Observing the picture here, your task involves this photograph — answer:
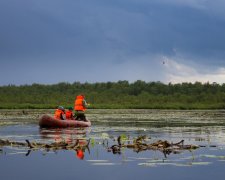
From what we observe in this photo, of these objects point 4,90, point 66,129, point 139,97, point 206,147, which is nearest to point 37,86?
point 4,90

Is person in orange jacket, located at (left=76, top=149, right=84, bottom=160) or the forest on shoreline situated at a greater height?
the forest on shoreline

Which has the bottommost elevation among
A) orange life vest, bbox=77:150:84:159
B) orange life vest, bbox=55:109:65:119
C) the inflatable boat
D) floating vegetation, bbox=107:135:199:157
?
orange life vest, bbox=77:150:84:159

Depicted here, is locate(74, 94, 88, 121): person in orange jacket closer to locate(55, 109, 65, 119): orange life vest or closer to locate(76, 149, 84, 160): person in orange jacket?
locate(55, 109, 65, 119): orange life vest

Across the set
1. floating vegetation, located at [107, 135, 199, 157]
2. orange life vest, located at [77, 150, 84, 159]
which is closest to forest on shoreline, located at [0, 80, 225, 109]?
floating vegetation, located at [107, 135, 199, 157]

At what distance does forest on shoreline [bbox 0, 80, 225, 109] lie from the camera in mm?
83125

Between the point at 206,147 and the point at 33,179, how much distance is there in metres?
8.47

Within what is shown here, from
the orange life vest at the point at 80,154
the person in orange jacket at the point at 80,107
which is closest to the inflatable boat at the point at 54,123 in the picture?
the person in orange jacket at the point at 80,107

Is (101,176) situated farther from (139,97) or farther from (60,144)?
(139,97)

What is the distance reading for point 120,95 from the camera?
92188 millimetres

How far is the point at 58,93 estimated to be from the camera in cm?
9481

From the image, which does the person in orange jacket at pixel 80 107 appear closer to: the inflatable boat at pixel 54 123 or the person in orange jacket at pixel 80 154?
the inflatable boat at pixel 54 123

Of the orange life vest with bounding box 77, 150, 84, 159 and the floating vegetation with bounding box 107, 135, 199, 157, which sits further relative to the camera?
the floating vegetation with bounding box 107, 135, 199, 157

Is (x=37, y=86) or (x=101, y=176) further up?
(x=37, y=86)

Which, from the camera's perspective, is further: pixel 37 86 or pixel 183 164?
pixel 37 86
